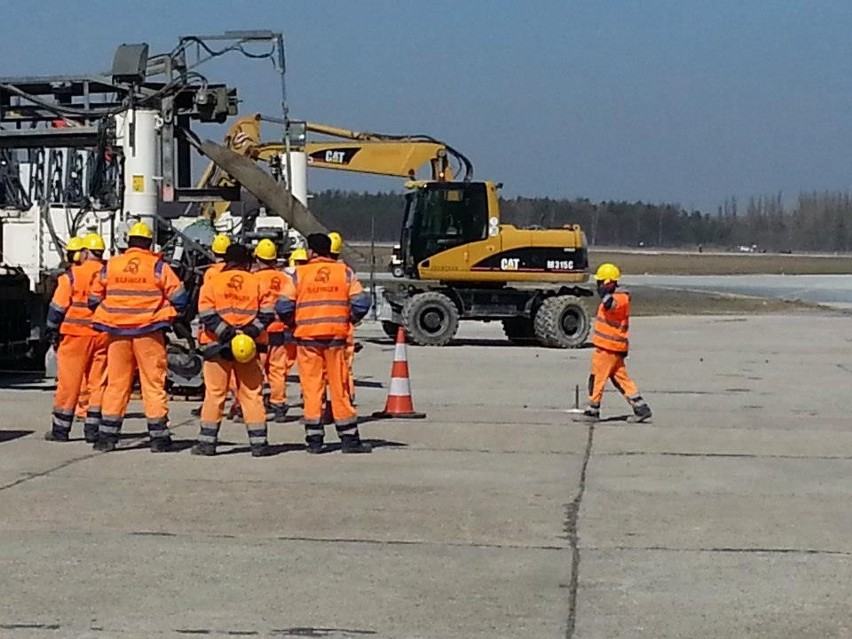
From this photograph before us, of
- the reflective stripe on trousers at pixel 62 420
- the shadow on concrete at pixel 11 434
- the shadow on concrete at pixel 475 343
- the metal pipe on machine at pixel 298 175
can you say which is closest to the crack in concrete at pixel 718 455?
the reflective stripe on trousers at pixel 62 420

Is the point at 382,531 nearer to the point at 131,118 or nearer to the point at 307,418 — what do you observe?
the point at 307,418

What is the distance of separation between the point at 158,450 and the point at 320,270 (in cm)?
201

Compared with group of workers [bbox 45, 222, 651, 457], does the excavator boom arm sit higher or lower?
higher

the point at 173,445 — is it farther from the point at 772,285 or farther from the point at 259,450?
the point at 772,285

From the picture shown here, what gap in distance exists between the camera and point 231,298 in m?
12.8

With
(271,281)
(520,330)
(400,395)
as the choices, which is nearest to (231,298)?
(271,281)

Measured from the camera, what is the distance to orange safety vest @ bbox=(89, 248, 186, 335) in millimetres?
12922

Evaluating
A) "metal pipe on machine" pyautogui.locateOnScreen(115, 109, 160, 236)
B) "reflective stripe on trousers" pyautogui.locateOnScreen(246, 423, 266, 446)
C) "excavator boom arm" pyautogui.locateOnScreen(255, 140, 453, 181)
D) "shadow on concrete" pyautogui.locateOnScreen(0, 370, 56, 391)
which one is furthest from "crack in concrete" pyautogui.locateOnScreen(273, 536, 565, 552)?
"excavator boom arm" pyautogui.locateOnScreen(255, 140, 453, 181)

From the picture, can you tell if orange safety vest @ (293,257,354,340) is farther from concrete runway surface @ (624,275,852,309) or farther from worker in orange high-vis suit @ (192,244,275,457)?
→ concrete runway surface @ (624,275,852,309)

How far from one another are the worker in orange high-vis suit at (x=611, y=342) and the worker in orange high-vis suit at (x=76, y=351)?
15.8 ft

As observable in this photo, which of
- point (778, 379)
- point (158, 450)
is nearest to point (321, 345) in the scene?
point (158, 450)

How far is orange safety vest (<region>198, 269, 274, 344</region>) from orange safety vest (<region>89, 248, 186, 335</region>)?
29cm

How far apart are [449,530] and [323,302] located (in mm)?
3646

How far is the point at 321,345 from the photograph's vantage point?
13.0m
